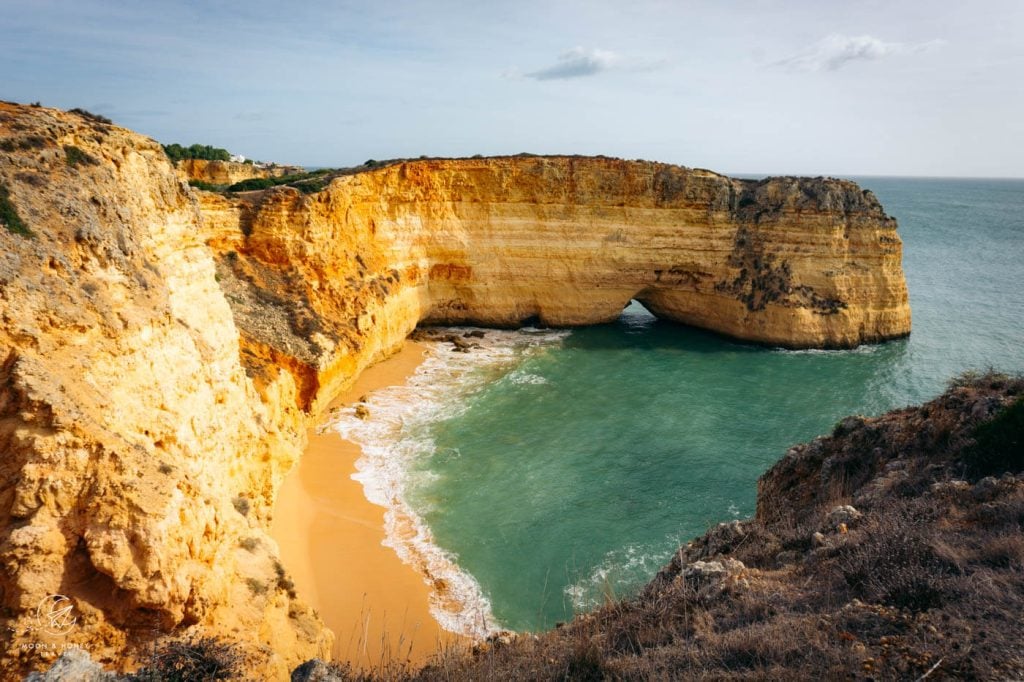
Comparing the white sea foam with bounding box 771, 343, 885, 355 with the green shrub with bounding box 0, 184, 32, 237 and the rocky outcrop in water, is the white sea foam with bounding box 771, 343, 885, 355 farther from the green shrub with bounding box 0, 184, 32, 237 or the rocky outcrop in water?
the green shrub with bounding box 0, 184, 32, 237

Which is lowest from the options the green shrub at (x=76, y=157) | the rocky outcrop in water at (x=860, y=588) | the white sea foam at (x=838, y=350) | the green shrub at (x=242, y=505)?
the white sea foam at (x=838, y=350)

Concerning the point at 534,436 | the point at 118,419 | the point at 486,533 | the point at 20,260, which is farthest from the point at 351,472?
the point at 20,260

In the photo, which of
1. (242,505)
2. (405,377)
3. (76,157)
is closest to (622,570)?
(242,505)

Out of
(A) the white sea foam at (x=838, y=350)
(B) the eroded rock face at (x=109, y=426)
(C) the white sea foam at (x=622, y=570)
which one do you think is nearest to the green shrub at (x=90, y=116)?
(B) the eroded rock face at (x=109, y=426)

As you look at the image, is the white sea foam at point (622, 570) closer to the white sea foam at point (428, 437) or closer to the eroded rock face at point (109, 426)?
the white sea foam at point (428, 437)

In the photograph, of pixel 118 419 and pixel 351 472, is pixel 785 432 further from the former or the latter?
pixel 118 419

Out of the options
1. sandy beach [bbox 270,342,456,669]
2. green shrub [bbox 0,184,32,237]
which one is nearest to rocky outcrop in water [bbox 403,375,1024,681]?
sandy beach [bbox 270,342,456,669]

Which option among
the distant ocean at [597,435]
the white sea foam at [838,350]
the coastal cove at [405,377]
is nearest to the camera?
the coastal cove at [405,377]
